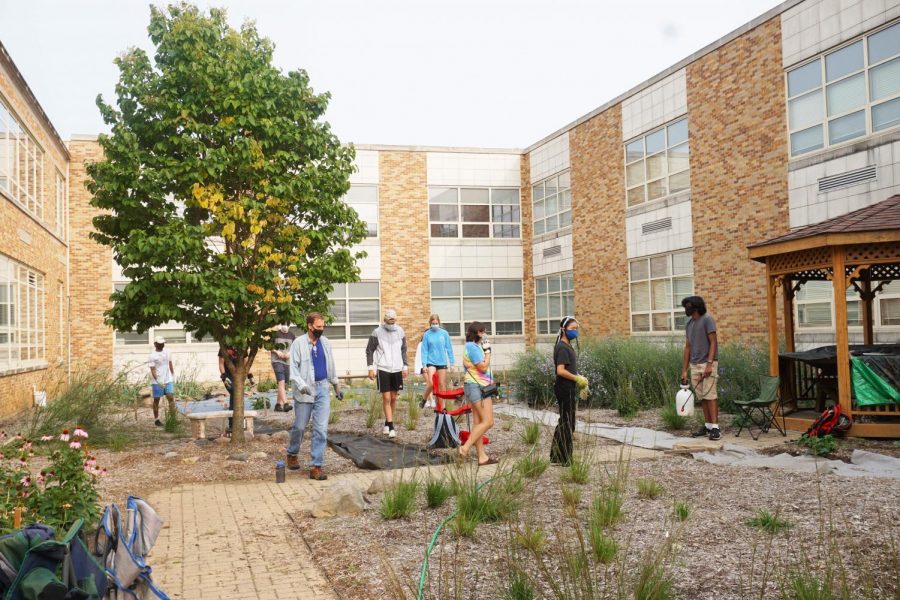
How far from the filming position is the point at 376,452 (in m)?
10.6

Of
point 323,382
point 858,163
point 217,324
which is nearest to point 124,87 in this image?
point 217,324

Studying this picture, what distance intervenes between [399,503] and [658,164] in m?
17.3

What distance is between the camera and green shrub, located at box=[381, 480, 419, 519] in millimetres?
6598

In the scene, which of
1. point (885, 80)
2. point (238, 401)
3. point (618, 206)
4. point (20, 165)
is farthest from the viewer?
point (618, 206)

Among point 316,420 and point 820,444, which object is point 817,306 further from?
point 316,420

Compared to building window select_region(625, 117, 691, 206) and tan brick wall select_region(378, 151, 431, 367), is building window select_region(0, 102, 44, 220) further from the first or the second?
building window select_region(625, 117, 691, 206)

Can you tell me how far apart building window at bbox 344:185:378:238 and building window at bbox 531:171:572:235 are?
5.94 m

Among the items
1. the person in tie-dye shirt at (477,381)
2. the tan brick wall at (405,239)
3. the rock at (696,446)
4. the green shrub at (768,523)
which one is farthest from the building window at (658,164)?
the green shrub at (768,523)

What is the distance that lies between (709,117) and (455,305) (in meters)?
12.2

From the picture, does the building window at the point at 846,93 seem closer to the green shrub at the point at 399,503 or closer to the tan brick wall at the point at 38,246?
the green shrub at the point at 399,503

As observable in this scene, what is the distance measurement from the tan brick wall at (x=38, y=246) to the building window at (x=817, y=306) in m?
16.2

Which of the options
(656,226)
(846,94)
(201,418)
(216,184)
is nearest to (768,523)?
(216,184)

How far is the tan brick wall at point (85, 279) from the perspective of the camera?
25.3 m

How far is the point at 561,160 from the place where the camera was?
26797 mm
